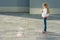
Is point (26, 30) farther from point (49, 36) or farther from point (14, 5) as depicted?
point (14, 5)

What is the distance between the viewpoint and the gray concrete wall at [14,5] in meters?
13.8

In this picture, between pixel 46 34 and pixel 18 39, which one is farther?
pixel 46 34

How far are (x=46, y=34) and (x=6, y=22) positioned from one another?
10.4ft

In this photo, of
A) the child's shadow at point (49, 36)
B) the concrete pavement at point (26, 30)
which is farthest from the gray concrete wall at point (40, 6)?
the child's shadow at point (49, 36)

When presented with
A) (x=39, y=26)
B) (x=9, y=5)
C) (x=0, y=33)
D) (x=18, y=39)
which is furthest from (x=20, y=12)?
(x=18, y=39)

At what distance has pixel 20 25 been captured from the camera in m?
9.75

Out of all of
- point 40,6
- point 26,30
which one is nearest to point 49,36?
point 26,30

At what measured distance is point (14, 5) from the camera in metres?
13.9

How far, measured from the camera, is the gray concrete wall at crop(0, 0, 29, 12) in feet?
45.4

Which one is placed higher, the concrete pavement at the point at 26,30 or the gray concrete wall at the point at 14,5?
the gray concrete wall at the point at 14,5

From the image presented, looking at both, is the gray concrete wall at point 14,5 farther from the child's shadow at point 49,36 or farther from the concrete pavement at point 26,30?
the child's shadow at point 49,36

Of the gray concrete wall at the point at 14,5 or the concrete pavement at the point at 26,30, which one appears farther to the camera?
the gray concrete wall at the point at 14,5

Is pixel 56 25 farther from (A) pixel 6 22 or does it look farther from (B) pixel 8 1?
(B) pixel 8 1

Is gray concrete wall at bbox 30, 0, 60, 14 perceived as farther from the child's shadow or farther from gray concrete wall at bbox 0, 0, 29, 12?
the child's shadow
